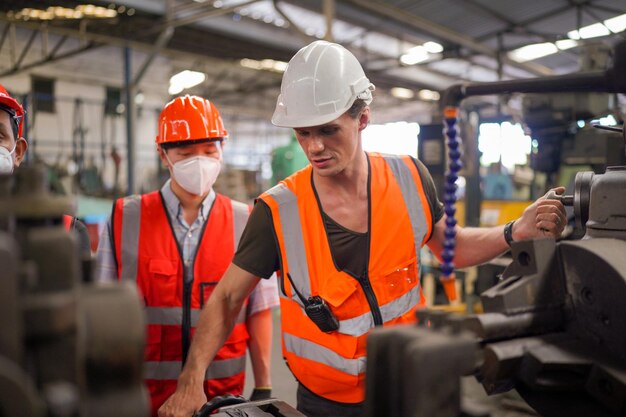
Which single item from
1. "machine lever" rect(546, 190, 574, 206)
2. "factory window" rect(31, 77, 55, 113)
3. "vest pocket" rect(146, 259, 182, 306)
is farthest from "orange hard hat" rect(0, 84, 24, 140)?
"factory window" rect(31, 77, 55, 113)

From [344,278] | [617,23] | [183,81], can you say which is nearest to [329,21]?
[344,278]

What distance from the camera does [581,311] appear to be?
2.31ft

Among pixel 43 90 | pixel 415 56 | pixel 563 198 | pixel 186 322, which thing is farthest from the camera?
pixel 43 90

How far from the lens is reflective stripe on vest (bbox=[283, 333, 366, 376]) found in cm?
147

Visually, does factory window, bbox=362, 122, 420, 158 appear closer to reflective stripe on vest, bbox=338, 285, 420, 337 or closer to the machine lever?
reflective stripe on vest, bbox=338, 285, 420, 337

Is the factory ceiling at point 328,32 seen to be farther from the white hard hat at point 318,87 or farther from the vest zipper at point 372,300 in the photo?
the vest zipper at point 372,300

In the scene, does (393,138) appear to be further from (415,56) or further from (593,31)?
(593,31)

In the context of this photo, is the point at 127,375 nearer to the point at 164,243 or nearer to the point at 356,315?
the point at 356,315

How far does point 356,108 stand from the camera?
5.23ft

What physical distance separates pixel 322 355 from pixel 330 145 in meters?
0.60

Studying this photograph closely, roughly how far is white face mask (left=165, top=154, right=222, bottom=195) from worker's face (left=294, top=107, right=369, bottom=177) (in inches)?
23.5

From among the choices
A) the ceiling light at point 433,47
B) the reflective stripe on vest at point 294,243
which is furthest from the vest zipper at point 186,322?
the ceiling light at point 433,47

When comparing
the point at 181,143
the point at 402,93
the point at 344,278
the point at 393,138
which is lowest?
the point at 344,278

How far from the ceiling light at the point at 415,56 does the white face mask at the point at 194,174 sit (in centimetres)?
751
